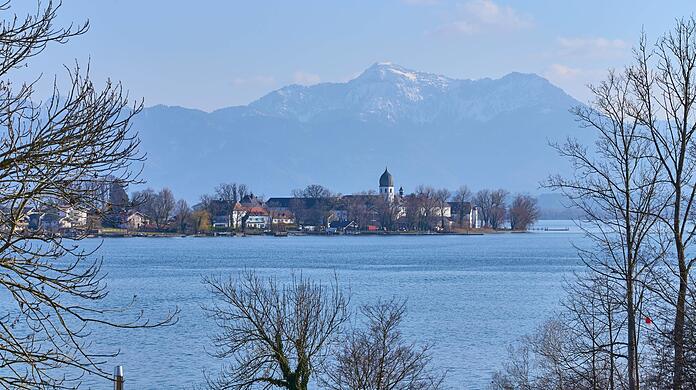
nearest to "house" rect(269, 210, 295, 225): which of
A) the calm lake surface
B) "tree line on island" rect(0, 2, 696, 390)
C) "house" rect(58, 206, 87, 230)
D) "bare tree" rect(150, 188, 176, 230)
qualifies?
"bare tree" rect(150, 188, 176, 230)

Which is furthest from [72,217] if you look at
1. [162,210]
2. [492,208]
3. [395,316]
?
[492,208]

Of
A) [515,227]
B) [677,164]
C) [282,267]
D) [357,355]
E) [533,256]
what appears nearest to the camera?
[677,164]

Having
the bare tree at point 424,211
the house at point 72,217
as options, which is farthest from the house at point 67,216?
→ the bare tree at point 424,211

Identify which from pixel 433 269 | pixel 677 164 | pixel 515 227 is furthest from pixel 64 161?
pixel 515 227

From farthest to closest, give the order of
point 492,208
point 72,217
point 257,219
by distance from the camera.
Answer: point 492,208 → point 257,219 → point 72,217

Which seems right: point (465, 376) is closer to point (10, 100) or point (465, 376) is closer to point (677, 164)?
point (677, 164)

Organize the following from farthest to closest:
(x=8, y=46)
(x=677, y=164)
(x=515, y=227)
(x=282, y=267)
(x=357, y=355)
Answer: (x=515, y=227)
(x=282, y=267)
(x=357, y=355)
(x=677, y=164)
(x=8, y=46)

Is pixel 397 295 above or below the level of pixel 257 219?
below

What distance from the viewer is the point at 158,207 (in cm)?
15300

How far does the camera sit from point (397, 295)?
52.8 m

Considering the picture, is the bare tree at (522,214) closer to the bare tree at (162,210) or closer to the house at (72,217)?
the bare tree at (162,210)

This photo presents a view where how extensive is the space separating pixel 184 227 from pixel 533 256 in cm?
7255

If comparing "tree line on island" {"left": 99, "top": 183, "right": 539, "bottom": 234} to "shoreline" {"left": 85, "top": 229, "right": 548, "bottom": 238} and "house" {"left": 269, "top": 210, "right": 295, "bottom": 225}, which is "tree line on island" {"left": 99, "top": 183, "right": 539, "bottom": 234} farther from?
"shoreline" {"left": 85, "top": 229, "right": 548, "bottom": 238}

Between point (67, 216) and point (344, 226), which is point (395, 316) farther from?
point (344, 226)
